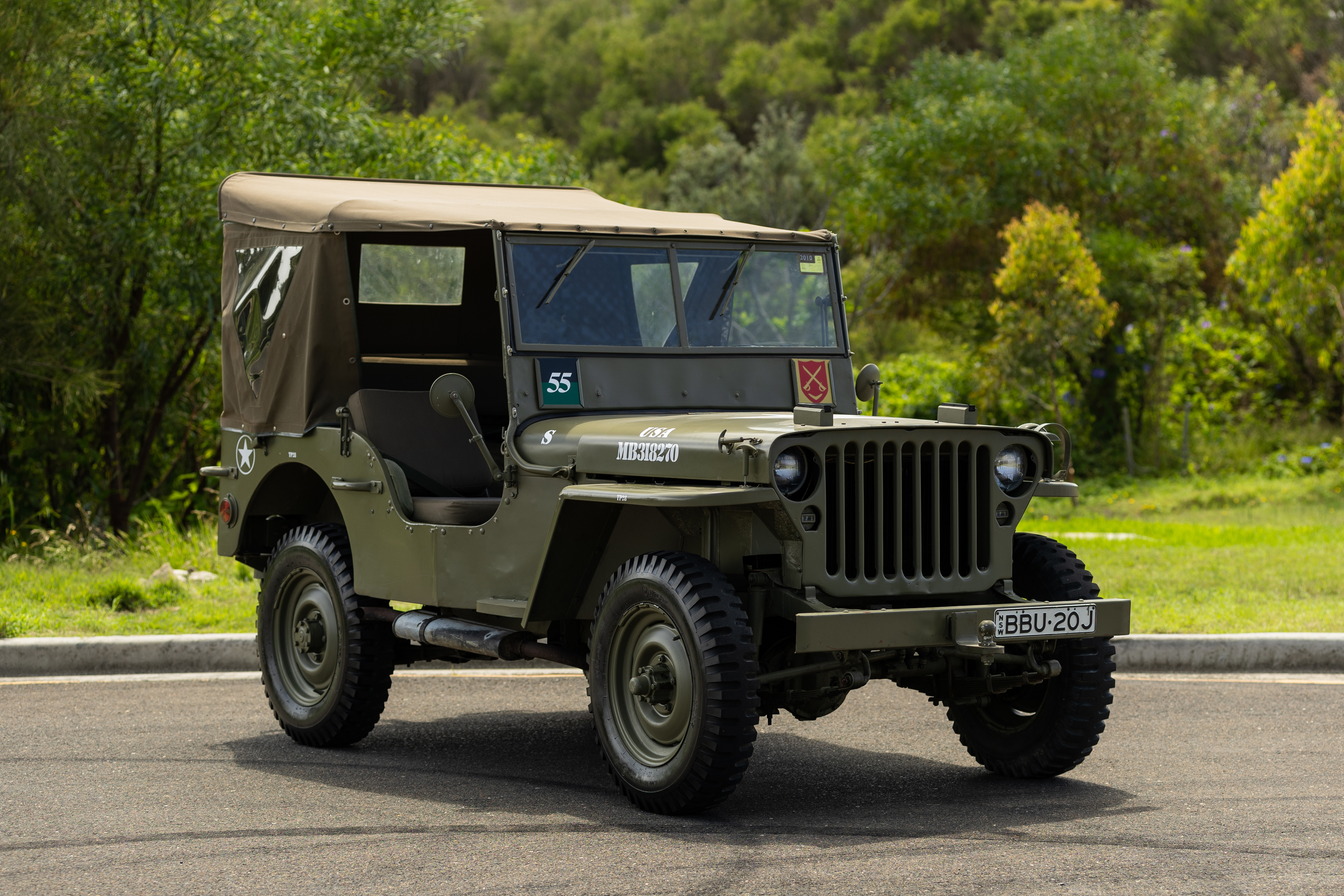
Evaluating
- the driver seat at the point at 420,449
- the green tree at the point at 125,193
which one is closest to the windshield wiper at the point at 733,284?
the driver seat at the point at 420,449

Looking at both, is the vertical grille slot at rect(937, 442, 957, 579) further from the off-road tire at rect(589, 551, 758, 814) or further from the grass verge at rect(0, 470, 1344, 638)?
the grass verge at rect(0, 470, 1344, 638)

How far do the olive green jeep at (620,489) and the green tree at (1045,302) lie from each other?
11.4m

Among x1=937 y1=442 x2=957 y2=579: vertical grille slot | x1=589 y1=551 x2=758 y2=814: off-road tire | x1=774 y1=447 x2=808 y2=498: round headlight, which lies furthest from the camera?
x1=937 y1=442 x2=957 y2=579: vertical grille slot

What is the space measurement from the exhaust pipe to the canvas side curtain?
1177 millimetres

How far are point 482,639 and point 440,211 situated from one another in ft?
6.21

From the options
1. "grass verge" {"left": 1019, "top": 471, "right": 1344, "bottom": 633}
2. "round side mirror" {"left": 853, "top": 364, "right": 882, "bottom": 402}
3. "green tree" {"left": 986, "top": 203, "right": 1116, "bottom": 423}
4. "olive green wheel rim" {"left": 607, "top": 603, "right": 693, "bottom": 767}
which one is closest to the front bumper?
"olive green wheel rim" {"left": 607, "top": 603, "right": 693, "bottom": 767}

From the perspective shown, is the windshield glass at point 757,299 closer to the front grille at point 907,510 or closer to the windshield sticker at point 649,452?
the windshield sticker at point 649,452

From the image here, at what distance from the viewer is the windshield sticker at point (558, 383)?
6844 millimetres

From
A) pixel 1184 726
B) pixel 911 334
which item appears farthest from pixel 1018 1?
pixel 1184 726

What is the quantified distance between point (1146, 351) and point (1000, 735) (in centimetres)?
1591

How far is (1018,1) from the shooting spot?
58.6 meters

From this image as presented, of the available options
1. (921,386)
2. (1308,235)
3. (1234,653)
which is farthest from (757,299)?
(921,386)

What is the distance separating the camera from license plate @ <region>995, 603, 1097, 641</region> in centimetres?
572

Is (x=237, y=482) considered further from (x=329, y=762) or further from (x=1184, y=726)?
(x=1184, y=726)
